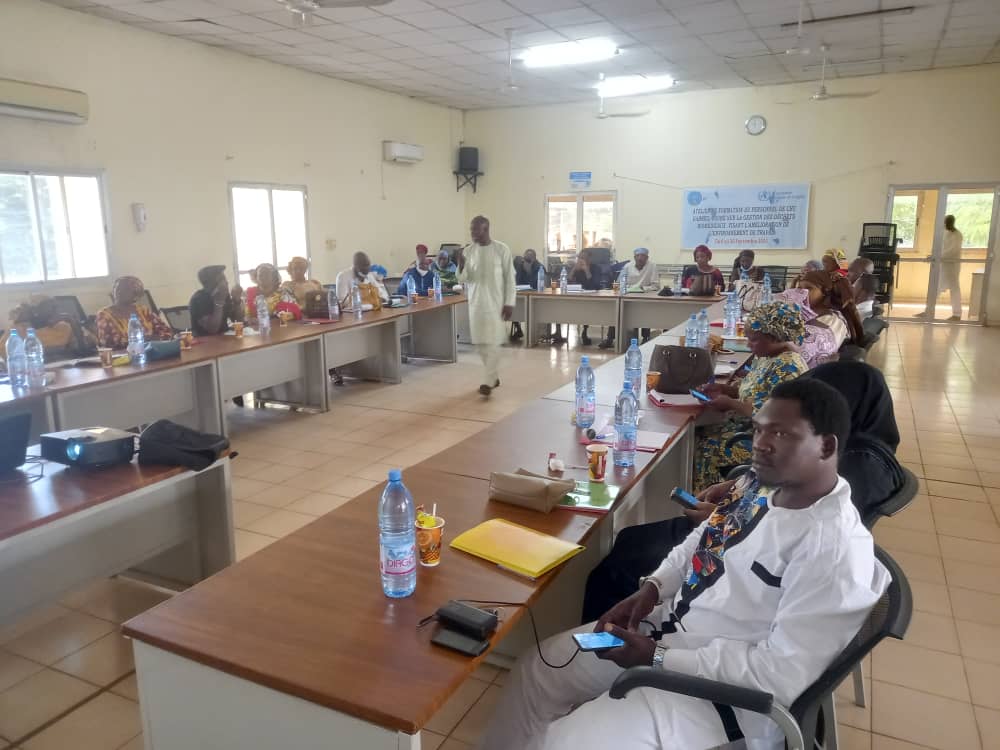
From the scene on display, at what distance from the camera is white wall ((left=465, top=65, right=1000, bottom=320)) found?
9445mm

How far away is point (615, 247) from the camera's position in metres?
11.5

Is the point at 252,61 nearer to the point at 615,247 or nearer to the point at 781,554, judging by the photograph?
the point at 615,247

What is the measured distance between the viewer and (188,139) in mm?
7270

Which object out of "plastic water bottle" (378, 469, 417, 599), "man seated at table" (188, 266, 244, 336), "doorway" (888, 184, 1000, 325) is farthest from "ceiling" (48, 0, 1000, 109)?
"plastic water bottle" (378, 469, 417, 599)

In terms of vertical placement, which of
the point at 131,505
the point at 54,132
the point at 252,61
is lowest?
the point at 131,505

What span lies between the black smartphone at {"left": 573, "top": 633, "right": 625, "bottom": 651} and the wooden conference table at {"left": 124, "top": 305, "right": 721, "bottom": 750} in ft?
0.45

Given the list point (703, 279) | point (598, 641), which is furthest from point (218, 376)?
point (703, 279)

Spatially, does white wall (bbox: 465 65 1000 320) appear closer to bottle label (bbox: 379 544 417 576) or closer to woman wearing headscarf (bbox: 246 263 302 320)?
woman wearing headscarf (bbox: 246 263 302 320)

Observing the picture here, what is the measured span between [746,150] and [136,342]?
9.06 metres

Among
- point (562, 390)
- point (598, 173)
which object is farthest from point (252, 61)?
point (562, 390)

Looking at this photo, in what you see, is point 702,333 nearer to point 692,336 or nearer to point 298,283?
point 692,336

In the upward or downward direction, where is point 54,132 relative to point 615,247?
upward

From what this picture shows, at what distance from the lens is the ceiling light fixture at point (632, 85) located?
9375 millimetres

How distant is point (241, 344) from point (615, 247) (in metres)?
7.83
